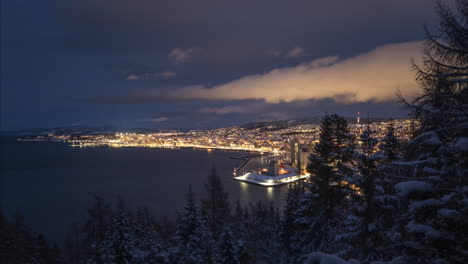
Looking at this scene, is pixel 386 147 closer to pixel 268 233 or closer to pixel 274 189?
pixel 268 233

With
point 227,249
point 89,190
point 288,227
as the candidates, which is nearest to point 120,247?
point 227,249

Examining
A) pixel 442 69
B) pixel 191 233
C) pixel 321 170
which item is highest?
pixel 442 69

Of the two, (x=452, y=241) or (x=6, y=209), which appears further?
(x=6, y=209)

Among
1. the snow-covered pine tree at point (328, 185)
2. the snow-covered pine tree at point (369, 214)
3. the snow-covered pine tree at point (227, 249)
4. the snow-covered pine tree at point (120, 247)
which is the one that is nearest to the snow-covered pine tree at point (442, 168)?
the snow-covered pine tree at point (369, 214)

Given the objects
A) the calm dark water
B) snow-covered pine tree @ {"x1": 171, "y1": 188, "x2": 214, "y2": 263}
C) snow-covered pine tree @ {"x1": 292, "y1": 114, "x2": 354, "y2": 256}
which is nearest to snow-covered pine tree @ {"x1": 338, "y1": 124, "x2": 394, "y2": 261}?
snow-covered pine tree @ {"x1": 292, "y1": 114, "x2": 354, "y2": 256}

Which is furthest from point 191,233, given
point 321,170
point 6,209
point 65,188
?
point 65,188

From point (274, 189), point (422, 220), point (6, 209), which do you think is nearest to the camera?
point (422, 220)

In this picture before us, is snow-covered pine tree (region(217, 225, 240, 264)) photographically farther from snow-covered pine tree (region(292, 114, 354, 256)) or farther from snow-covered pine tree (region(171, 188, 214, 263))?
snow-covered pine tree (region(292, 114, 354, 256))
